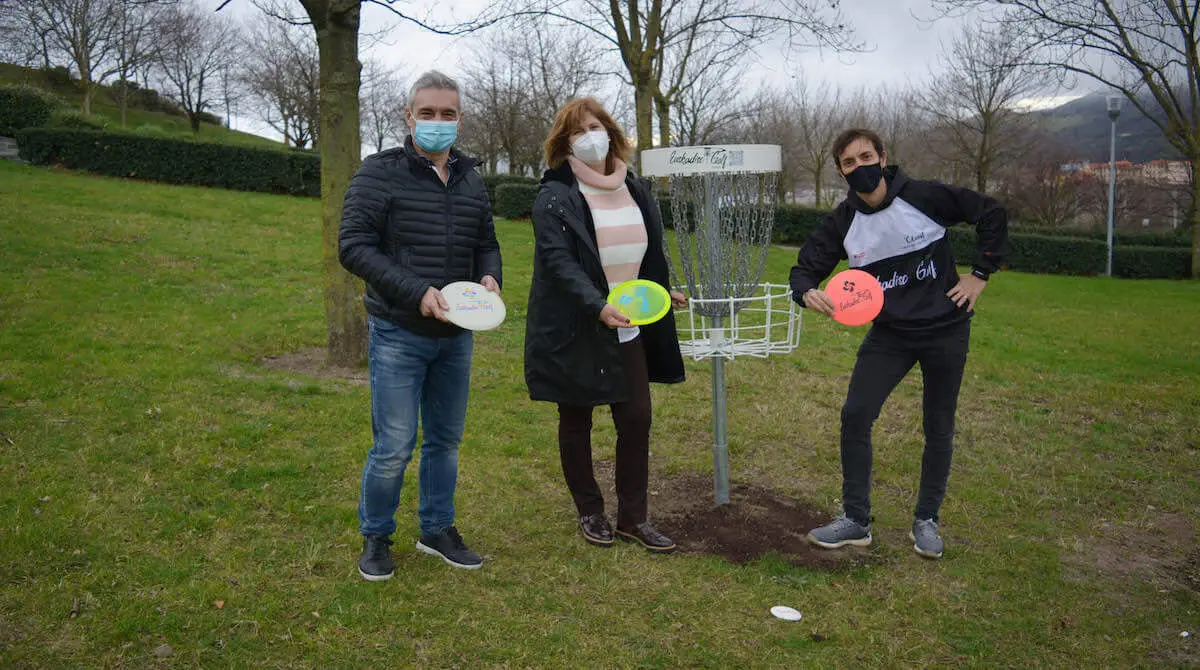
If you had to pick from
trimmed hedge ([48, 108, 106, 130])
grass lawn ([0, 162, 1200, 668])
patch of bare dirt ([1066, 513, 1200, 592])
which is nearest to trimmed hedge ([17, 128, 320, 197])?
trimmed hedge ([48, 108, 106, 130])

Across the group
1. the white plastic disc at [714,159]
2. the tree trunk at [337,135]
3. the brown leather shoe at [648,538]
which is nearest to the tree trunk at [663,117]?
the tree trunk at [337,135]

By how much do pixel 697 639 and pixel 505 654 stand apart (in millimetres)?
739

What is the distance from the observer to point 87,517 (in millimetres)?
4102

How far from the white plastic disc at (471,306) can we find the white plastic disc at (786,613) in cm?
→ 163

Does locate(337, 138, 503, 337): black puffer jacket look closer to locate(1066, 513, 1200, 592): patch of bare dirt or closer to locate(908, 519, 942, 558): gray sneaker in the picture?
locate(908, 519, 942, 558): gray sneaker

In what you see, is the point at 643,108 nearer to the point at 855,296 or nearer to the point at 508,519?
the point at 508,519

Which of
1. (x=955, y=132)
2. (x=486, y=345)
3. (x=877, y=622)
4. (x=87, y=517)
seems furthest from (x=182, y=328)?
(x=955, y=132)

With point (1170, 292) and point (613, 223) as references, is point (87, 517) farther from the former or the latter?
point (1170, 292)

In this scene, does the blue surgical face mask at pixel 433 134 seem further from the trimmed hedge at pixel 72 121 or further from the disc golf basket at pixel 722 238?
the trimmed hedge at pixel 72 121

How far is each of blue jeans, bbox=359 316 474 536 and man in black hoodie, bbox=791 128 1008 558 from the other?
5.34 ft

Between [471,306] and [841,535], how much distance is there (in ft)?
7.21

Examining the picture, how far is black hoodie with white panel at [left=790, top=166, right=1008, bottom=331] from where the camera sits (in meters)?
3.95

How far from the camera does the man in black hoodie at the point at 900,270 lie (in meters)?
3.94

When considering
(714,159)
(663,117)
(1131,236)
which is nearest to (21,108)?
(663,117)
